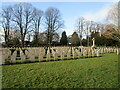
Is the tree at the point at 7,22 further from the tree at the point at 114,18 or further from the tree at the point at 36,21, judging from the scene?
the tree at the point at 114,18

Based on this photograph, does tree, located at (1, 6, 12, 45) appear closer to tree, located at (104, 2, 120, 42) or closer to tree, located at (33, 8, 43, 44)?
tree, located at (33, 8, 43, 44)

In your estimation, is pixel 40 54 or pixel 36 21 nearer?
pixel 40 54

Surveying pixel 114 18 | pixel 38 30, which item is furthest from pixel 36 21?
pixel 114 18

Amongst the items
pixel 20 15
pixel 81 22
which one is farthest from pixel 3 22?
pixel 81 22

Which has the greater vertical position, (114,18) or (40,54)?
(114,18)

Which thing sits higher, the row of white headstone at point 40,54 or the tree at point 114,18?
the tree at point 114,18

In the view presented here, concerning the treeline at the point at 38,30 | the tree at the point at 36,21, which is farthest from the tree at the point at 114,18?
the tree at the point at 36,21

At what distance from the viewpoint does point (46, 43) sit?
107ft

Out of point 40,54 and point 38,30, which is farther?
point 38,30

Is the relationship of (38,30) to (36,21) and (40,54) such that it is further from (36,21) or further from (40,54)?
(40,54)

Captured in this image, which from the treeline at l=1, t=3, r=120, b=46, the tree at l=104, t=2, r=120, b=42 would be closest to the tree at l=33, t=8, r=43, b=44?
the treeline at l=1, t=3, r=120, b=46

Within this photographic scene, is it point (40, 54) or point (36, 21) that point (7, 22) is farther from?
point (40, 54)

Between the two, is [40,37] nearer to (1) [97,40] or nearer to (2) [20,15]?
(2) [20,15]

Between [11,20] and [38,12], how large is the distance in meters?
6.93
